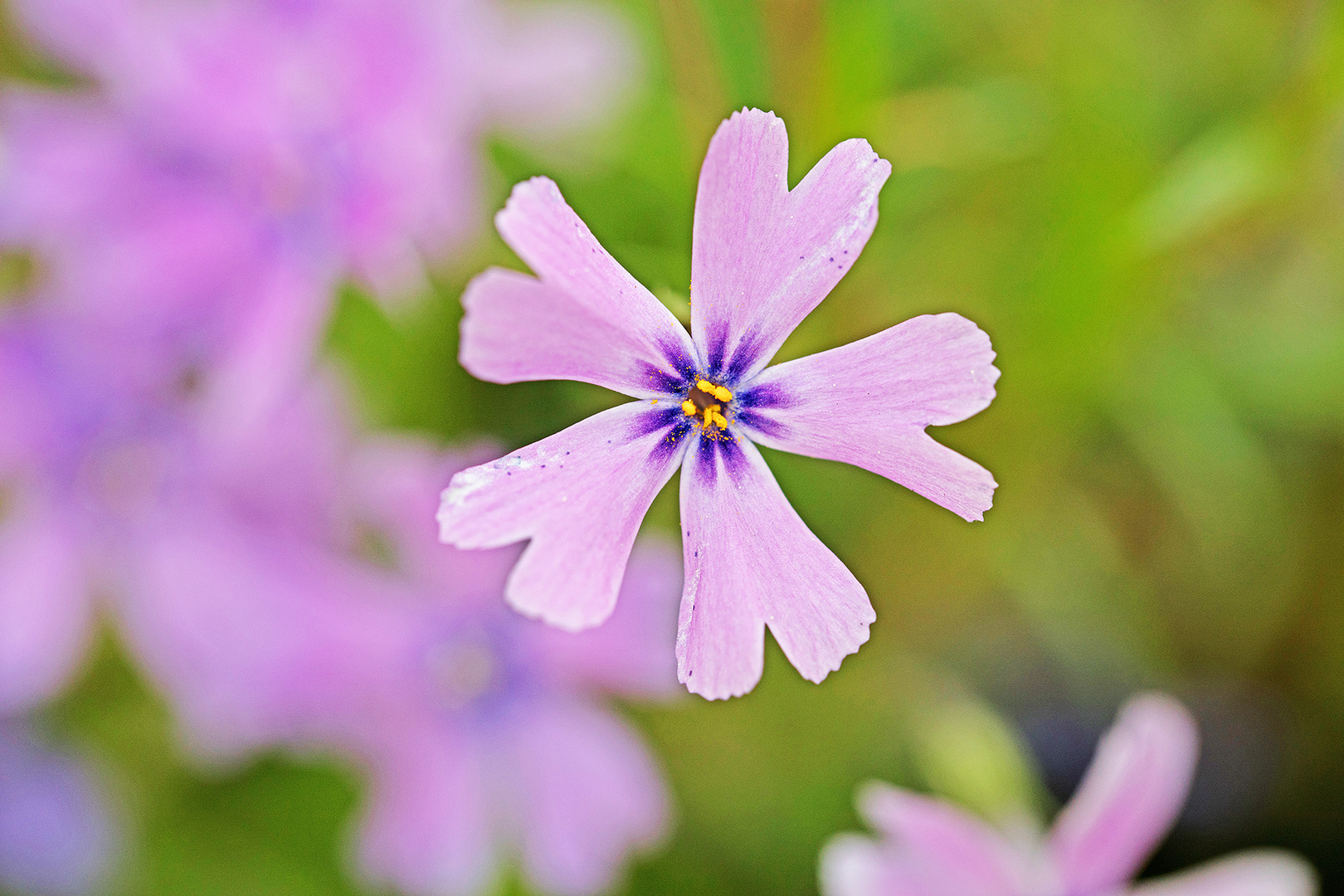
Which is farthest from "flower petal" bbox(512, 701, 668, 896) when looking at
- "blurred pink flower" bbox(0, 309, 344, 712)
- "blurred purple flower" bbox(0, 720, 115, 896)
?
"blurred purple flower" bbox(0, 720, 115, 896)

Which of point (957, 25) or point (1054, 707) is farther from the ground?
point (957, 25)

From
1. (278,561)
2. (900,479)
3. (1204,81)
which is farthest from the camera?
(1204,81)

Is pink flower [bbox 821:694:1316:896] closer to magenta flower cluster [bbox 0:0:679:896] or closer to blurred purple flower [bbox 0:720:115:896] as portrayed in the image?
magenta flower cluster [bbox 0:0:679:896]

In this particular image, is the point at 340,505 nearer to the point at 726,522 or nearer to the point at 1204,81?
the point at 726,522

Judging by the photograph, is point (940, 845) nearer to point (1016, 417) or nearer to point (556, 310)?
point (556, 310)

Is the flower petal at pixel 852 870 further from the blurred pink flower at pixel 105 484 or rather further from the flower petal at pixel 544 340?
the blurred pink flower at pixel 105 484

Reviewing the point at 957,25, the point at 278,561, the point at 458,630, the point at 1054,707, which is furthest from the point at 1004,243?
the point at 278,561

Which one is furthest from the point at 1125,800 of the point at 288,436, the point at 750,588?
the point at 288,436

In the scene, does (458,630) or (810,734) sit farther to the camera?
(810,734)
